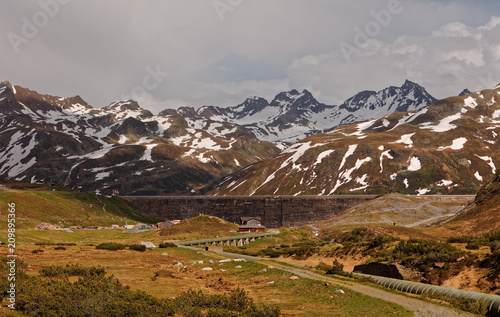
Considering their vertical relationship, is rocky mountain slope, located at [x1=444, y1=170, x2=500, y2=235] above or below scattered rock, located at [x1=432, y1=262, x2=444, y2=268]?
above

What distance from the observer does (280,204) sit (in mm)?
196375

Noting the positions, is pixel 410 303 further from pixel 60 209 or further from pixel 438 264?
pixel 60 209

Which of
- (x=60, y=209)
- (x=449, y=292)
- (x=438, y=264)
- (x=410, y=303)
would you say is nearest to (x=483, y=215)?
(x=438, y=264)

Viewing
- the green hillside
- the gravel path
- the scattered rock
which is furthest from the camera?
the green hillside

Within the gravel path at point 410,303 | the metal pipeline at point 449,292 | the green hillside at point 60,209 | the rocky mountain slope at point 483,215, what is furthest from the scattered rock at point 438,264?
the green hillside at point 60,209

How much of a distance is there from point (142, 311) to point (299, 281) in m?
15.6

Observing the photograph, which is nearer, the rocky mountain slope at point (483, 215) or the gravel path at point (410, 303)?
the gravel path at point (410, 303)

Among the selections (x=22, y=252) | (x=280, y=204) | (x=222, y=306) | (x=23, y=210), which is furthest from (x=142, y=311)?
(x=280, y=204)

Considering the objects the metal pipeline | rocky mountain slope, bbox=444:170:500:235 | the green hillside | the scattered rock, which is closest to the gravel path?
the metal pipeline

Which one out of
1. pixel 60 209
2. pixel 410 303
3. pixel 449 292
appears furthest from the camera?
pixel 60 209

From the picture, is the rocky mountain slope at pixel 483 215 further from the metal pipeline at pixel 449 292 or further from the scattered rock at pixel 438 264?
the metal pipeline at pixel 449 292

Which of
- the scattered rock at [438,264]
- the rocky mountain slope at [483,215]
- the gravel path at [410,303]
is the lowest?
the gravel path at [410,303]

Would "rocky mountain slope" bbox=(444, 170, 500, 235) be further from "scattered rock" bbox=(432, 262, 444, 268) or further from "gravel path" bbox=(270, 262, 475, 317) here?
"gravel path" bbox=(270, 262, 475, 317)

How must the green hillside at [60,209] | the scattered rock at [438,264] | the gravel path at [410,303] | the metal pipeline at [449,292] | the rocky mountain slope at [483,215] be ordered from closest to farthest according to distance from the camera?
the gravel path at [410,303], the metal pipeline at [449,292], the scattered rock at [438,264], the rocky mountain slope at [483,215], the green hillside at [60,209]
